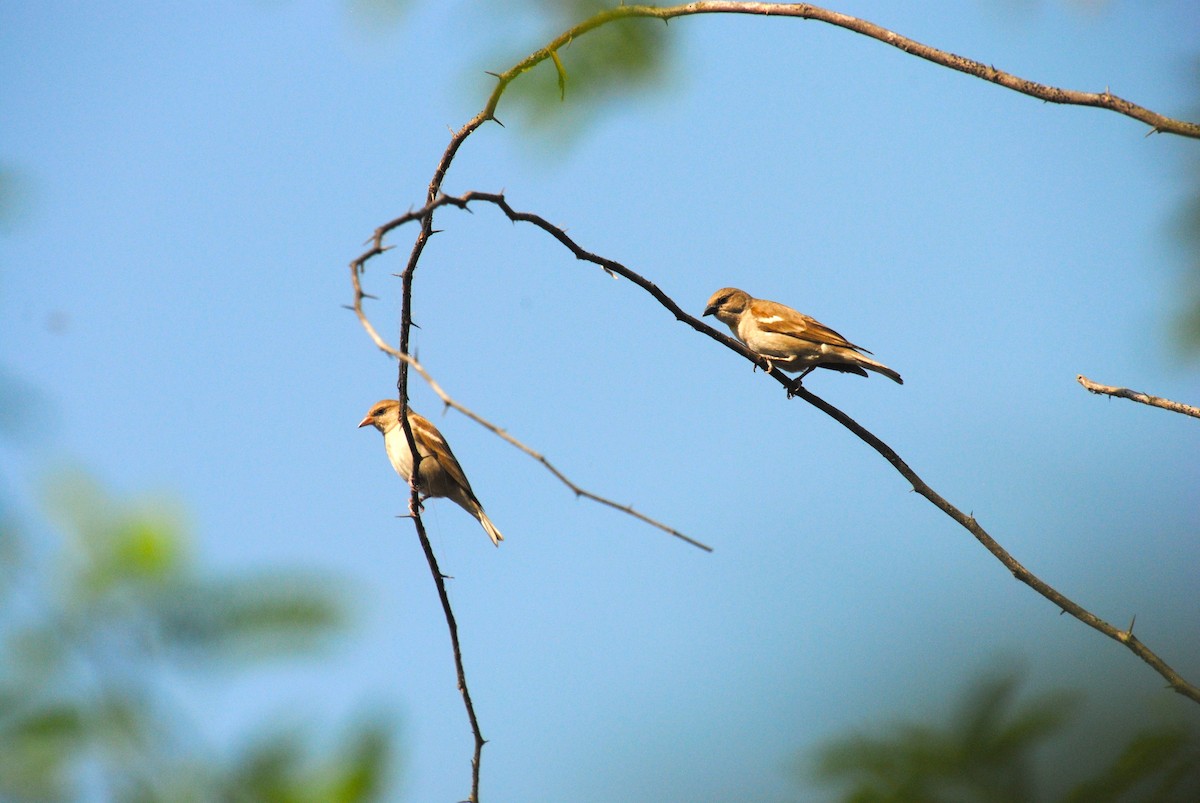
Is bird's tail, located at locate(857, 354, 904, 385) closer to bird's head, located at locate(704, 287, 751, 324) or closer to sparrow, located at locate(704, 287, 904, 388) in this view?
sparrow, located at locate(704, 287, 904, 388)

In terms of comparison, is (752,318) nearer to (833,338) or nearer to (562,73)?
(833,338)

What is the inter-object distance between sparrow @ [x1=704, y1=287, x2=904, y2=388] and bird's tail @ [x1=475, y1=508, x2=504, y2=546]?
2.87 metres

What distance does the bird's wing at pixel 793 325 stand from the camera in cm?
823

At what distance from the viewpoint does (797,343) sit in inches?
328

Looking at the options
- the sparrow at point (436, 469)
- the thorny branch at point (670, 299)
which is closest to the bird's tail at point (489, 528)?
the sparrow at point (436, 469)

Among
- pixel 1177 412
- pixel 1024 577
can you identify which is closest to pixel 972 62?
pixel 1177 412

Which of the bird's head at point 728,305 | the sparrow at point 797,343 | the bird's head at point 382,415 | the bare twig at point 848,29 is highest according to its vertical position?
the bird's head at point 382,415

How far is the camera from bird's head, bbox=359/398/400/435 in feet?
33.7

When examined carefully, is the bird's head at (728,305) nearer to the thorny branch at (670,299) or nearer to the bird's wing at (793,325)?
the bird's wing at (793,325)

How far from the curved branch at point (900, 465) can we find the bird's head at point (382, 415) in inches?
232

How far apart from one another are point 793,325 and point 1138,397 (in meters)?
4.13

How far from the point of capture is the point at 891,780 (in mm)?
2068

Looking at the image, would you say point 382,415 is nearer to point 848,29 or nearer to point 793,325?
point 793,325

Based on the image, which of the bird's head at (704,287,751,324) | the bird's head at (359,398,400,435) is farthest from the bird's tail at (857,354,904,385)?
the bird's head at (359,398,400,435)
